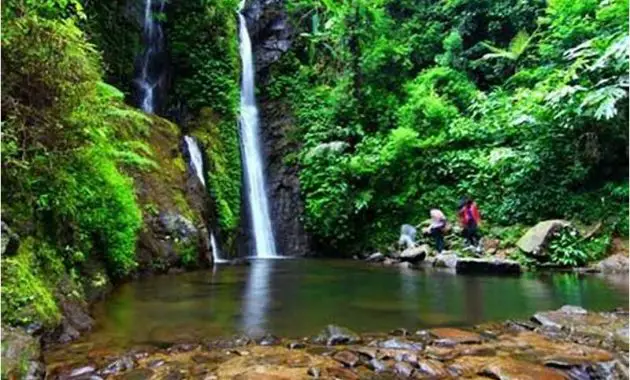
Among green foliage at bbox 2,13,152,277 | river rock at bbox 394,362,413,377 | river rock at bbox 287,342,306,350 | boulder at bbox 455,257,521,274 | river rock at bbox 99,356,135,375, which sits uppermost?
green foliage at bbox 2,13,152,277

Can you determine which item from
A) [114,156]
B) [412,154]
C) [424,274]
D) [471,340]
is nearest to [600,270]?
[424,274]

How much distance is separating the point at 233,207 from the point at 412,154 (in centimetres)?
455

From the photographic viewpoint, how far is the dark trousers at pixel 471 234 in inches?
432

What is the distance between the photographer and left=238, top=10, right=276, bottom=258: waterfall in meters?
13.6

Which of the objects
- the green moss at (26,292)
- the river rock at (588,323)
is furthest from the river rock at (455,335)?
the green moss at (26,292)

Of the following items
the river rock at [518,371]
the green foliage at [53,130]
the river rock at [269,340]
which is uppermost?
the green foliage at [53,130]

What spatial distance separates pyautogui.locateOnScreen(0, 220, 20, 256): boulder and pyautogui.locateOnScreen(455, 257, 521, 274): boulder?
23.4ft

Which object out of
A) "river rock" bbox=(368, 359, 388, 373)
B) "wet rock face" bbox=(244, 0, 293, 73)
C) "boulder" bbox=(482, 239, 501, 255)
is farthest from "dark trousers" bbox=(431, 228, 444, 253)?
"wet rock face" bbox=(244, 0, 293, 73)

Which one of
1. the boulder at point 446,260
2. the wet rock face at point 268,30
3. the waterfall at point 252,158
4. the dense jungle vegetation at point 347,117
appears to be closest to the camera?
the dense jungle vegetation at point 347,117

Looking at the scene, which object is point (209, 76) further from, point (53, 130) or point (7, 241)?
point (7, 241)

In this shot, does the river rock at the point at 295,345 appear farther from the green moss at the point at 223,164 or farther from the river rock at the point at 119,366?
the green moss at the point at 223,164

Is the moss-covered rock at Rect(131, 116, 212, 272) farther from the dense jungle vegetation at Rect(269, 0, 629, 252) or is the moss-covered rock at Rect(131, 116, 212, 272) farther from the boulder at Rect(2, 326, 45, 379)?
the boulder at Rect(2, 326, 45, 379)

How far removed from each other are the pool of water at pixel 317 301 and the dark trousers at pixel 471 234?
1935 millimetres

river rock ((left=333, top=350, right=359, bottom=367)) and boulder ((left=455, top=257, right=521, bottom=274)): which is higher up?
boulder ((left=455, top=257, right=521, bottom=274))
